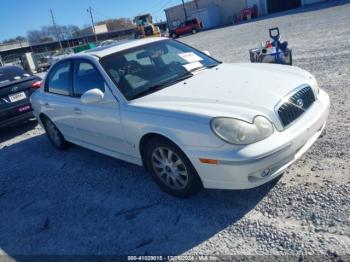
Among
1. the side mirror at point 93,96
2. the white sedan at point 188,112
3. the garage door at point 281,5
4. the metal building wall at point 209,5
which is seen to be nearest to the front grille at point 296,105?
the white sedan at point 188,112

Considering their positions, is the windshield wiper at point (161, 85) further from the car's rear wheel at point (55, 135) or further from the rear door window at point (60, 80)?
the car's rear wheel at point (55, 135)

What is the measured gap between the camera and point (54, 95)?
5184mm

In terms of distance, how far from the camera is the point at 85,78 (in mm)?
4406

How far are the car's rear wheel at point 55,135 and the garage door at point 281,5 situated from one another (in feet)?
149

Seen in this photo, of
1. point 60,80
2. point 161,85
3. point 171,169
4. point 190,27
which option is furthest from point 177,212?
point 190,27

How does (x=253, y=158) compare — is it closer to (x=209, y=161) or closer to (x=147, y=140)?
(x=209, y=161)

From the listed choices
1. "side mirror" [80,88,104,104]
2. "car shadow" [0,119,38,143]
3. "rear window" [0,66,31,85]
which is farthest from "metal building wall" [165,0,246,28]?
"side mirror" [80,88,104,104]

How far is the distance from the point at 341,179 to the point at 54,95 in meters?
4.11

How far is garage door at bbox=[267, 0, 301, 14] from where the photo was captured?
44.5 m

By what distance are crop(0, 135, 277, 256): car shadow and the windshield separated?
117 centimetres

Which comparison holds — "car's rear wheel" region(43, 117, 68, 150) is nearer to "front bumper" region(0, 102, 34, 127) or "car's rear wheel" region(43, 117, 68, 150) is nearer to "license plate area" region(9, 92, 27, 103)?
"front bumper" region(0, 102, 34, 127)

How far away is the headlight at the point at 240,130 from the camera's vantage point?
2914 millimetres

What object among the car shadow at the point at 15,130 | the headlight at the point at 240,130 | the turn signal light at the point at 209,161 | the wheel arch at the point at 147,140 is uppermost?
the headlight at the point at 240,130

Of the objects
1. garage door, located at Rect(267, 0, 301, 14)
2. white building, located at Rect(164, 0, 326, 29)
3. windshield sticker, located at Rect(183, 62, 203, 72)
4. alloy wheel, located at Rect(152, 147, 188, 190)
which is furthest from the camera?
white building, located at Rect(164, 0, 326, 29)
